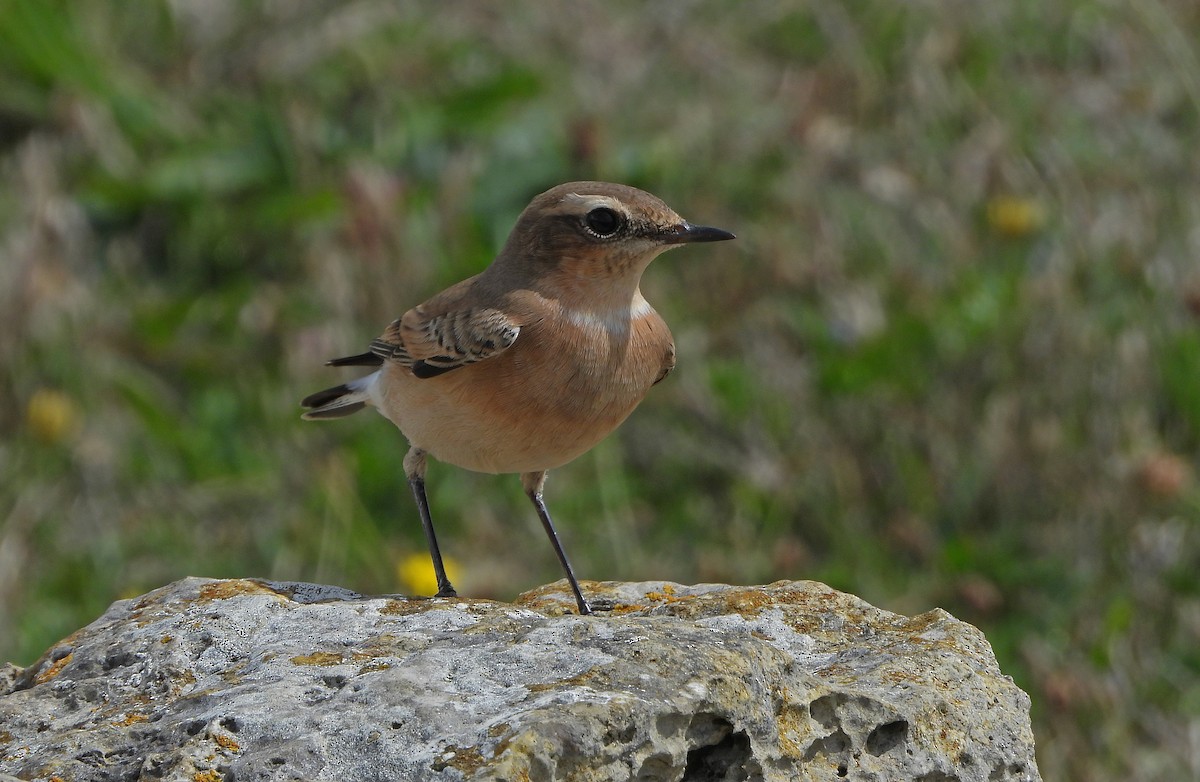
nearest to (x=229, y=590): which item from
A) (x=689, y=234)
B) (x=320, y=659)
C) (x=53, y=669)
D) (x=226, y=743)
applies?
(x=53, y=669)

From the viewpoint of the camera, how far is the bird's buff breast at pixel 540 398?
5523 millimetres

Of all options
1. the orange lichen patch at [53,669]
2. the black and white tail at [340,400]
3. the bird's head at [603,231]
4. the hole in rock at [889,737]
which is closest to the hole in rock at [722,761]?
the hole in rock at [889,737]

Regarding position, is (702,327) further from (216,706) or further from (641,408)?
(216,706)

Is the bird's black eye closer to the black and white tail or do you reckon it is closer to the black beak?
the black beak

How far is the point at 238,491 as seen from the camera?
880cm

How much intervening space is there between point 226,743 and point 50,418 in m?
5.87

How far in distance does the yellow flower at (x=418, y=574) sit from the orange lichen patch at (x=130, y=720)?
13.1ft

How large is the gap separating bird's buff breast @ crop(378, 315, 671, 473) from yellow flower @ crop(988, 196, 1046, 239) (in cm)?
498

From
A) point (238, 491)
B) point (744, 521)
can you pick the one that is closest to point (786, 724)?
point (744, 521)

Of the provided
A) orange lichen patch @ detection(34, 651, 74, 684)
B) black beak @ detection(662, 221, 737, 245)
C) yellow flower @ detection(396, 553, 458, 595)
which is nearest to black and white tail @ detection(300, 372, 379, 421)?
yellow flower @ detection(396, 553, 458, 595)

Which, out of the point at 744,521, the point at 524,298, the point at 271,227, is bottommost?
the point at 744,521

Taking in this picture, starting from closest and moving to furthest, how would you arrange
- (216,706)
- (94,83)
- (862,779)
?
1. (216,706)
2. (862,779)
3. (94,83)

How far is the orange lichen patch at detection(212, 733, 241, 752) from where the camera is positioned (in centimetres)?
349

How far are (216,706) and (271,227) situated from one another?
6.61 meters
